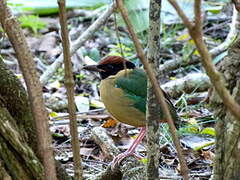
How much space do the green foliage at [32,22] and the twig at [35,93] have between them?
660 cm

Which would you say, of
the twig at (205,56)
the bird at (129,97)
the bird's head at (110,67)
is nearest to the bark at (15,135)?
→ the twig at (205,56)

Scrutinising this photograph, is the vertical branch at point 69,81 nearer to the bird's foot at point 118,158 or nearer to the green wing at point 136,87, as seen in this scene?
the bird's foot at point 118,158

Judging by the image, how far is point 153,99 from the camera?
2.61 m

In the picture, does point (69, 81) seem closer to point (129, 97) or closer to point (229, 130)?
point (229, 130)

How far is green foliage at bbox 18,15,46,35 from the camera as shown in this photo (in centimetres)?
851

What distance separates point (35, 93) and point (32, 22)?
6888mm

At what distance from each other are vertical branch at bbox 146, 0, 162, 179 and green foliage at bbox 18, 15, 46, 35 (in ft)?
20.1

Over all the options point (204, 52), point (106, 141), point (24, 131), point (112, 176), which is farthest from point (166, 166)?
point (204, 52)

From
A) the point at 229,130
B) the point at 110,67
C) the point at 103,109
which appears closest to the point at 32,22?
the point at 103,109

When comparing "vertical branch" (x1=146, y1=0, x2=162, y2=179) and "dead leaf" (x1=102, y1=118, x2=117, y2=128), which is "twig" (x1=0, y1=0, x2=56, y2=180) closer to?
"vertical branch" (x1=146, y1=0, x2=162, y2=179)

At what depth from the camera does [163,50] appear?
26.0 feet

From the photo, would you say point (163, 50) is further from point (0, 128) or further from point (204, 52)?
point (204, 52)

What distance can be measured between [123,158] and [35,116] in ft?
6.00

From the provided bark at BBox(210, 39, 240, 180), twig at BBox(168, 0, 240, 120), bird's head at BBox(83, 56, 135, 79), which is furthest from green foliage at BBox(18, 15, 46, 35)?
twig at BBox(168, 0, 240, 120)
